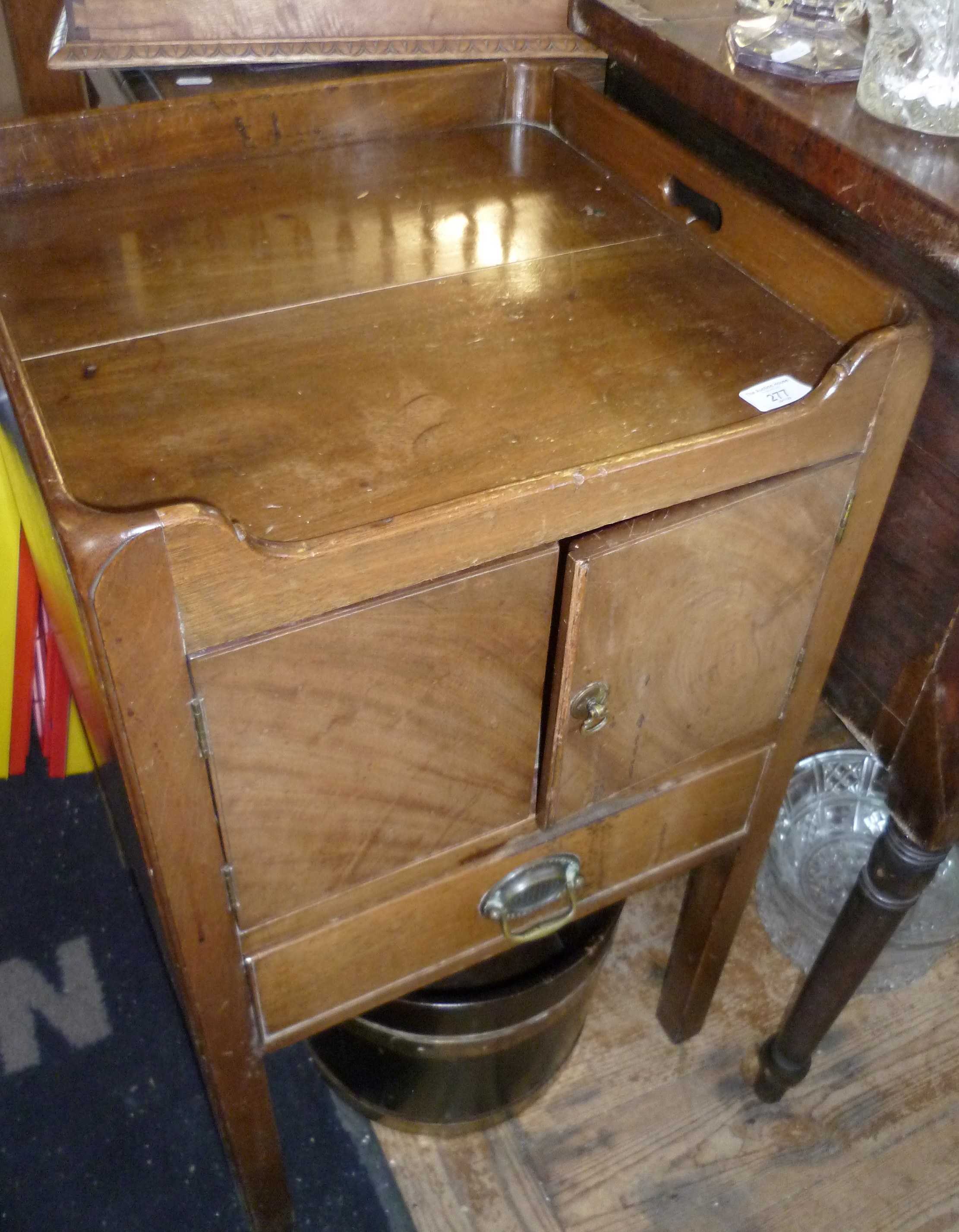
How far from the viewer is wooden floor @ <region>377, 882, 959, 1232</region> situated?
3.57 ft

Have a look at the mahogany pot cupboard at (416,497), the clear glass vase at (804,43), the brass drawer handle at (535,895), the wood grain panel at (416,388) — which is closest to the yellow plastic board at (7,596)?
the mahogany pot cupboard at (416,497)

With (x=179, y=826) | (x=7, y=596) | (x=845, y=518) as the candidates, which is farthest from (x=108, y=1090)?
(x=845, y=518)

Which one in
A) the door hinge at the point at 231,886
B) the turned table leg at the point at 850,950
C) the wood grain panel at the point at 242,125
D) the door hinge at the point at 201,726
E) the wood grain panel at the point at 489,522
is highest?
the wood grain panel at the point at 242,125

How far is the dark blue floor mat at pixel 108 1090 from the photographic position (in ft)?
3.52

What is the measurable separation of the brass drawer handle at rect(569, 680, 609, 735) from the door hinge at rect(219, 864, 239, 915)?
0.23m

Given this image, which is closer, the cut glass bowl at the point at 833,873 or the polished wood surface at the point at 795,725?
Answer: the polished wood surface at the point at 795,725

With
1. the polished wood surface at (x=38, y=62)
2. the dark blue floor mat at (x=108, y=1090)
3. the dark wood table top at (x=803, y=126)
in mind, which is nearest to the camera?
the dark wood table top at (x=803, y=126)

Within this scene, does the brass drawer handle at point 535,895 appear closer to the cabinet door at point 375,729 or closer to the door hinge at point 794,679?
the cabinet door at point 375,729

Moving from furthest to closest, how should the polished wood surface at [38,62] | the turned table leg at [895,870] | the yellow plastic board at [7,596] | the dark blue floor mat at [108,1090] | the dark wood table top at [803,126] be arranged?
the yellow plastic board at [7,596]
the dark blue floor mat at [108,1090]
the polished wood surface at [38,62]
the turned table leg at [895,870]
the dark wood table top at [803,126]

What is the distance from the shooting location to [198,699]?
1.85 feet

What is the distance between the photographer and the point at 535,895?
2.77 feet

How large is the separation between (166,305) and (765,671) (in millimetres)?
481

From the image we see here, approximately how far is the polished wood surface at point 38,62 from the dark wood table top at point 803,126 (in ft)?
1.38

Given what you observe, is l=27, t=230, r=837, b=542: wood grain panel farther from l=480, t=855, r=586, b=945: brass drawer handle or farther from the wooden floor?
the wooden floor
